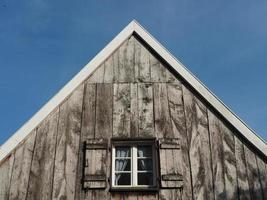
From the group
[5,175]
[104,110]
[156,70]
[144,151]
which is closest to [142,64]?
[156,70]

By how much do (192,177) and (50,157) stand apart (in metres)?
2.75

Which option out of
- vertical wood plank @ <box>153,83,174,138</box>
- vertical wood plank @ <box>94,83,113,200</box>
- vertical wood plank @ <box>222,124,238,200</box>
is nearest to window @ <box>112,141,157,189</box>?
vertical wood plank @ <box>94,83,113,200</box>

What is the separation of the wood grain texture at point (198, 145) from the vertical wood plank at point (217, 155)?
0.27ft

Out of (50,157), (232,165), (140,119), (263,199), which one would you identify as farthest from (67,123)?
(263,199)

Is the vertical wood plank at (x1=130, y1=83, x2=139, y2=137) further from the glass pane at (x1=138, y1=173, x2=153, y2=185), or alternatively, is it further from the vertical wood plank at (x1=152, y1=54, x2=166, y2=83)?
the glass pane at (x1=138, y1=173, x2=153, y2=185)

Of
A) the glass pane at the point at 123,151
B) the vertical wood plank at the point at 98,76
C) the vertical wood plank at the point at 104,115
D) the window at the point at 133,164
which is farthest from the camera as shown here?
the vertical wood plank at the point at 98,76

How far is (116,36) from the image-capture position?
9.91 m

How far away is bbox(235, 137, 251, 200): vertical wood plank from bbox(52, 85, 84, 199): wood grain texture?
310 centimetres

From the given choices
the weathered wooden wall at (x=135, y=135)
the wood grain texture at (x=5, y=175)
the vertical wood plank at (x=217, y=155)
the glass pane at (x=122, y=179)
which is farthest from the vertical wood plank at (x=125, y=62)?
the wood grain texture at (x=5, y=175)

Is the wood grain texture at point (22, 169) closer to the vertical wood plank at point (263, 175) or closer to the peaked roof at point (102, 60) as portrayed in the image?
the peaked roof at point (102, 60)

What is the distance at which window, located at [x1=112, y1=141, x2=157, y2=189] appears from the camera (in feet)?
27.0

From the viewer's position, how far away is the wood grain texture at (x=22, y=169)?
314 inches

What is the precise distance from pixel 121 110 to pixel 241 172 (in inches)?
106

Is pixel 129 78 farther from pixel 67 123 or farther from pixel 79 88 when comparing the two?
pixel 67 123
